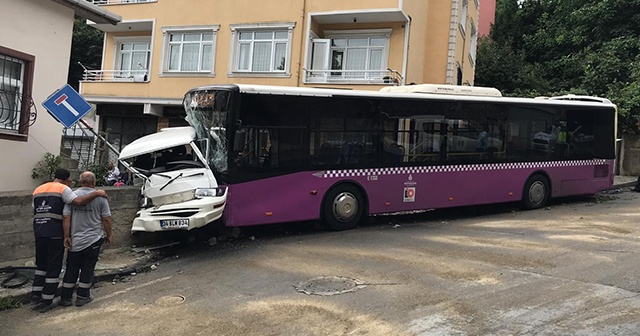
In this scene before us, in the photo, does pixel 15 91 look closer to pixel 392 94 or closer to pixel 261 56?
pixel 392 94

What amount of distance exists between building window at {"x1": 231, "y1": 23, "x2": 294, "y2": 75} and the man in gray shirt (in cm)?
1265

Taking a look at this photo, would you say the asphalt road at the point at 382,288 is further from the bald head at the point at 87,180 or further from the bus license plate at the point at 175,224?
the bald head at the point at 87,180

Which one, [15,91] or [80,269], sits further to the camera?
[15,91]

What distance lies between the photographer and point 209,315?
19.3 ft

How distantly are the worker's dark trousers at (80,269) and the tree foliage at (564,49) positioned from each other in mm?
21002

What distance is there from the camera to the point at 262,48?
19062 mm

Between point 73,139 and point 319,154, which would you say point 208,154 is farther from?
point 73,139

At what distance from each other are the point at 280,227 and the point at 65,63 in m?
5.45

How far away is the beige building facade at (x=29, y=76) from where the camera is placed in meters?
9.09

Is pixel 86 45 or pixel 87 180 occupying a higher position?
pixel 86 45

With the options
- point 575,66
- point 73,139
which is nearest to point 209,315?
point 73,139

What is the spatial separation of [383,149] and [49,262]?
658 cm

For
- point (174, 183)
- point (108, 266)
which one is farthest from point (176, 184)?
point (108, 266)

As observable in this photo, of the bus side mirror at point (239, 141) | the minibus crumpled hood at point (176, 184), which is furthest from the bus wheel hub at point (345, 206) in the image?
the minibus crumpled hood at point (176, 184)
